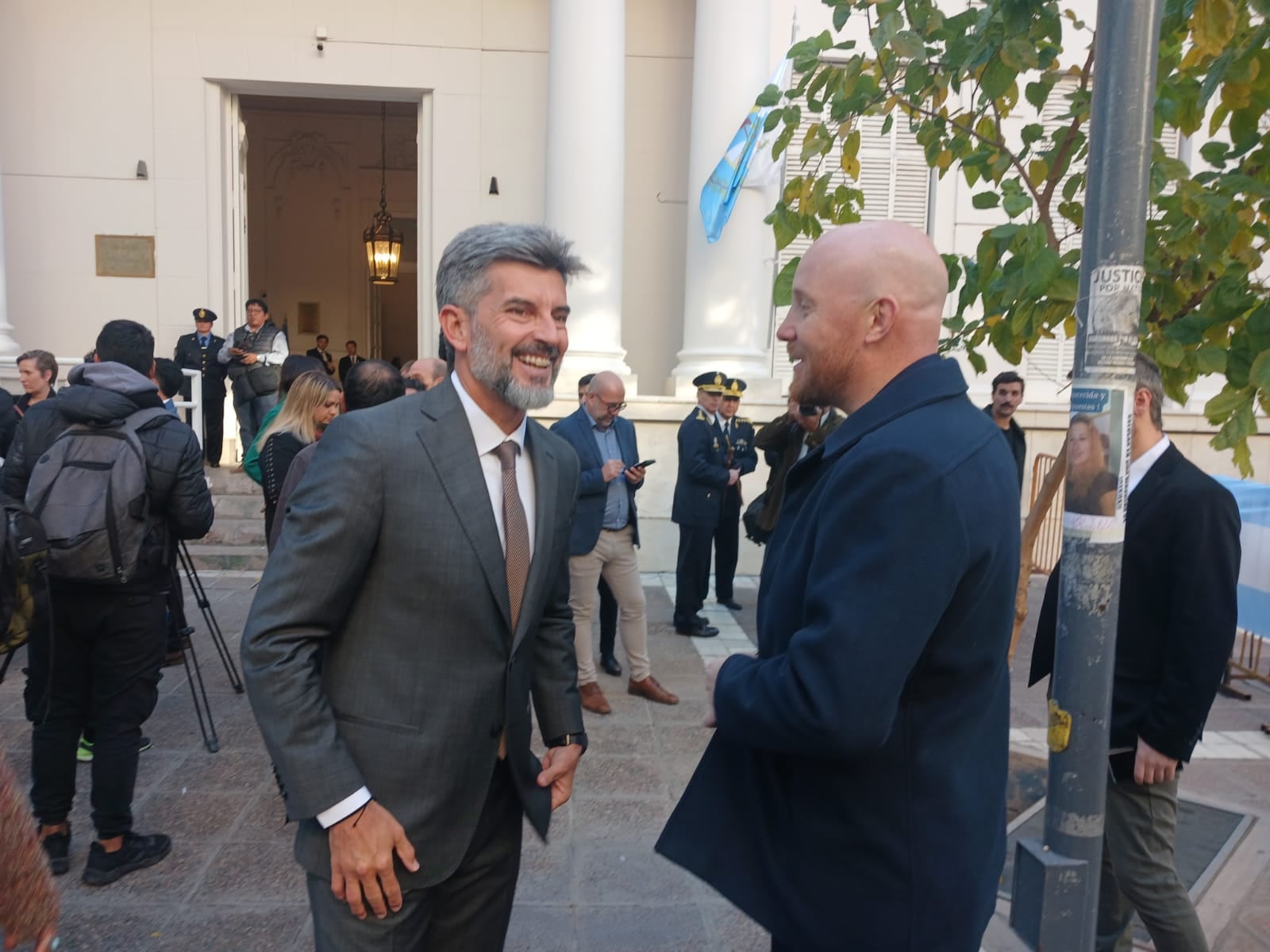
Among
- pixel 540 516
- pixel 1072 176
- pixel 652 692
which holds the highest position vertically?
pixel 1072 176

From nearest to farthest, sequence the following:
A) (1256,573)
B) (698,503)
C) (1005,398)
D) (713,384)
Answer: (1256,573), (698,503), (713,384), (1005,398)

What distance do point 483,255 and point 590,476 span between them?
12.1ft

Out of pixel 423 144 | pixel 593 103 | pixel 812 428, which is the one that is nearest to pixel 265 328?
pixel 423 144

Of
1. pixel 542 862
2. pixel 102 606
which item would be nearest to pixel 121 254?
pixel 102 606

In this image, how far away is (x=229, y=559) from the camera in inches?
344

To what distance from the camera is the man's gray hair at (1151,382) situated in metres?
2.81

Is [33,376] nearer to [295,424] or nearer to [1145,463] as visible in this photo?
[295,424]

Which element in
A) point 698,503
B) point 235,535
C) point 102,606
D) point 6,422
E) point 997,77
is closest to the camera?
point 997,77

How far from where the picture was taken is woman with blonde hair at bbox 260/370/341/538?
183 inches

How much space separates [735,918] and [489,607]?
2113 millimetres

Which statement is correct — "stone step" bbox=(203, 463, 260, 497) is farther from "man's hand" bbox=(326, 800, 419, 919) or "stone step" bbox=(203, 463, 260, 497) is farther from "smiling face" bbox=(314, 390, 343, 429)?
"man's hand" bbox=(326, 800, 419, 919)

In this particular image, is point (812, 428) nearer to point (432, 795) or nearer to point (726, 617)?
point (726, 617)

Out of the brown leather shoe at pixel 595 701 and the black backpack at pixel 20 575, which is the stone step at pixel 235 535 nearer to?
the brown leather shoe at pixel 595 701

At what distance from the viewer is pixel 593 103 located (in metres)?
9.46
